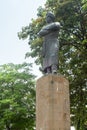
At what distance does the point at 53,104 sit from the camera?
1090 centimetres

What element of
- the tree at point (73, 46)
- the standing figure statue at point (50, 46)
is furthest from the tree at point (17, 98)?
the standing figure statue at point (50, 46)

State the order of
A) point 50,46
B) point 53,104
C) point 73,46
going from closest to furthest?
point 53,104
point 50,46
point 73,46

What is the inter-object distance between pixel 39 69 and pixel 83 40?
4.17 metres

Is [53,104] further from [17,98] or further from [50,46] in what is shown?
[17,98]

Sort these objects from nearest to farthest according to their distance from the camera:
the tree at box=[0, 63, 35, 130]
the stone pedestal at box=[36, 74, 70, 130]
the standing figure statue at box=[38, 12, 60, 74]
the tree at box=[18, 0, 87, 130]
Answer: the stone pedestal at box=[36, 74, 70, 130] → the standing figure statue at box=[38, 12, 60, 74] → the tree at box=[18, 0, 87, 130] → the tree at box=[0, 63, 35, 130]

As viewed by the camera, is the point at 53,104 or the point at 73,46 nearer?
the point at 53,104

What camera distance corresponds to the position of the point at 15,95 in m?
25.5

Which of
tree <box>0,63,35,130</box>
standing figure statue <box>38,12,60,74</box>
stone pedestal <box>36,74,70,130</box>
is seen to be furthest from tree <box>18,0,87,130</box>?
stone pedestal <box>36,74,70,130</box>

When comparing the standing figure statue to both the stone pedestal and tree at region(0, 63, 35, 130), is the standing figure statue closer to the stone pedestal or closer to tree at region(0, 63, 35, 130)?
the stone pedestal

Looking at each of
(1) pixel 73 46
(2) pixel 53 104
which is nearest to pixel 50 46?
(2) pixel 53 104

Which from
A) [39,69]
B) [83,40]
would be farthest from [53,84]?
[39,69]

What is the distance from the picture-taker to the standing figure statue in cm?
1178

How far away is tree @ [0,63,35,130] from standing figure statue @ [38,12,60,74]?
1291 centimetres

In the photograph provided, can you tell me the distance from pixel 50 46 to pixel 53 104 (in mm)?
2191
